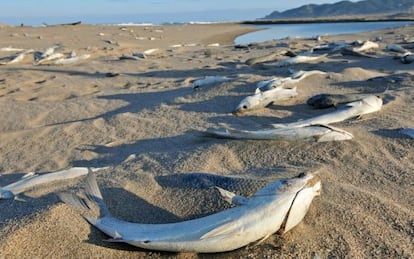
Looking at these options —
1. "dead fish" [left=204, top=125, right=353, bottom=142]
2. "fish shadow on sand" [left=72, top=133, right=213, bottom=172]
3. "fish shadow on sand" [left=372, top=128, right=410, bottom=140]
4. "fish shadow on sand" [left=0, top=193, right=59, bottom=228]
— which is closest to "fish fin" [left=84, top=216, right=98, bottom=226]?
"fish shadow on sand" [left=0, top=193, right=59, bottom=228]

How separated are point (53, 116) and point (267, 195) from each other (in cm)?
388

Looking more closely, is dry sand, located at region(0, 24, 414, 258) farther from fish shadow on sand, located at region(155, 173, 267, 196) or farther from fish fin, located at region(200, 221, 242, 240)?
fish fin, located at region(200, 221, 242, 240)

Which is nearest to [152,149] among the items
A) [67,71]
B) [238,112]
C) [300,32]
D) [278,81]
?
[238,112]

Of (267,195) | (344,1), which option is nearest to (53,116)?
(267,195)

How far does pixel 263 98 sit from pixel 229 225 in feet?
9.30

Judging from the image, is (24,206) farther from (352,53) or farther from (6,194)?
(352,53)

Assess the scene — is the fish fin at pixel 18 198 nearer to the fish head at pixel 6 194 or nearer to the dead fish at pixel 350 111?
the fish head at pixel 6 194

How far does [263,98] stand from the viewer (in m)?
4.72

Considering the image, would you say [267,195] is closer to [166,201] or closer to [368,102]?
[166,201]


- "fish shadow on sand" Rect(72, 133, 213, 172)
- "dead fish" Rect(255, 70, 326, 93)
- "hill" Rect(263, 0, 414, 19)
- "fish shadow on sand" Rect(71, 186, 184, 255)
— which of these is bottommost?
"fish shadow on sand" Rect(72, 133, 213, 172)

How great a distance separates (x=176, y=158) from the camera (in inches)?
131

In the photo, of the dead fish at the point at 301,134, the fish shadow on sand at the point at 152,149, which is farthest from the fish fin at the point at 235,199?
the dead fish at the point at 301,134

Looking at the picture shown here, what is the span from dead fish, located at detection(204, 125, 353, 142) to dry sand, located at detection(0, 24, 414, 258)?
50 mm

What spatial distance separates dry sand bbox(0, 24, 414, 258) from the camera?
2164 millimetres
